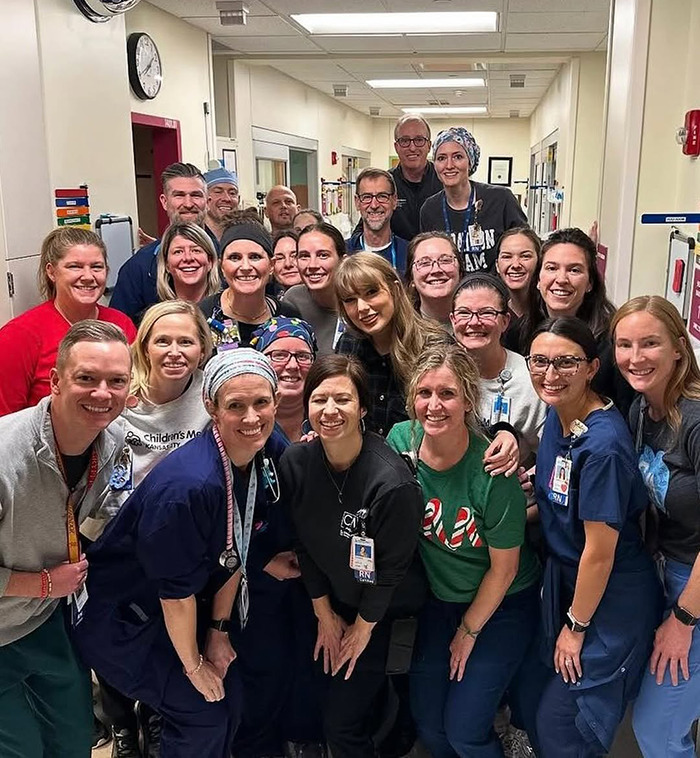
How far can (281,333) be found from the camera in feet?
7.33

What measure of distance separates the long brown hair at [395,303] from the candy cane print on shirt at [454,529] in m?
0.49

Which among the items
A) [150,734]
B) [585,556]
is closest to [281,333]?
[585,556]

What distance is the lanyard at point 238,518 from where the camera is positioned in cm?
172

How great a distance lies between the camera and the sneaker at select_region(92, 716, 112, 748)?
2296 millimetres

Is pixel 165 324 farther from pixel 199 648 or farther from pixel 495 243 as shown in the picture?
pixel 495 243

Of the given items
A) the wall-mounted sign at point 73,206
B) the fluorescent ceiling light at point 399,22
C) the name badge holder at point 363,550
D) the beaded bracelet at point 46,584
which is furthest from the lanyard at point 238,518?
the fluorescent ceiling light at point 399,22

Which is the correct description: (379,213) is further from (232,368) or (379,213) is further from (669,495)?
(669,495)

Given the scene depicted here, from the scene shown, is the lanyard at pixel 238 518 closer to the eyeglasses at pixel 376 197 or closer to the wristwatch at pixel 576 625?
the wristwatch at pixel 576 625

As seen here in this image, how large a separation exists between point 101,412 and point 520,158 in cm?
1423

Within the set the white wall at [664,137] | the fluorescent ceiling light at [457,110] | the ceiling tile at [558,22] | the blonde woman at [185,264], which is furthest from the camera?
the fluorescent ceiling light at [457,110]

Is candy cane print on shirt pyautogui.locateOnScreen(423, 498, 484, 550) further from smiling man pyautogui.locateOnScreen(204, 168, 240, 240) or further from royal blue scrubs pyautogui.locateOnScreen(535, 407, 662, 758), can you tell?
smiling man pyautogui.locateOnScreen(204, 168, 240, 240)

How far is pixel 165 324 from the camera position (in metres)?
2.08

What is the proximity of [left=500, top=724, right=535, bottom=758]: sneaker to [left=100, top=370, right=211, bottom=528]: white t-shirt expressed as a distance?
1.34 meters

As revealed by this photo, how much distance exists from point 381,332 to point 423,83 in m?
7.34
